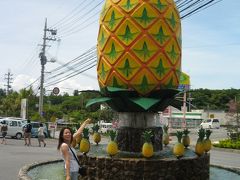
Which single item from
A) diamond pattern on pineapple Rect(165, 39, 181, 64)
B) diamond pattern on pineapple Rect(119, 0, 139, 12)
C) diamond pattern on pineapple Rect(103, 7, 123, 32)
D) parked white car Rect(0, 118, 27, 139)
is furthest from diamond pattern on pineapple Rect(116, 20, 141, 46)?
parked white car Rect(0, 118, 27, 139)

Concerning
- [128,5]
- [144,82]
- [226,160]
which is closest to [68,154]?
[144,82]

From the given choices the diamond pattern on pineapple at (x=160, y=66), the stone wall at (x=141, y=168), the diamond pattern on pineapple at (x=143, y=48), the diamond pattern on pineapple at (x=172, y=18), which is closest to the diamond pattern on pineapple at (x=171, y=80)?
the diamond pattern on pineapple at (x=160, y=66)

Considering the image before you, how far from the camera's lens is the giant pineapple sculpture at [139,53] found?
1014 cm

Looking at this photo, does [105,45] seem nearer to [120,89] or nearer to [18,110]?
[120,89]

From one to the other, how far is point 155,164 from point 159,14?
3.89m

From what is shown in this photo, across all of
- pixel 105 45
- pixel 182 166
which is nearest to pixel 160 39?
pixel 105 45

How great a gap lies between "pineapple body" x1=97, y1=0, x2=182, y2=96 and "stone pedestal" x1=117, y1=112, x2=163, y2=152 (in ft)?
2.55

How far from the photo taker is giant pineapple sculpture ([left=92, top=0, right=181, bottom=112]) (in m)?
10.1

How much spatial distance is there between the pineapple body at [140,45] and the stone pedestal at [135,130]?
777 millimetres

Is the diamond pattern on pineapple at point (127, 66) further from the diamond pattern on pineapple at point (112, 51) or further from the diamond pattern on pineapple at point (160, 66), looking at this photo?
the diamond pattern on pineapple at point (160, 66)

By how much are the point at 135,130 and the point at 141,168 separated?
2.01m

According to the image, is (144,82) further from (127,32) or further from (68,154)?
(68,154)

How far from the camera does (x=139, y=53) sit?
1010cm

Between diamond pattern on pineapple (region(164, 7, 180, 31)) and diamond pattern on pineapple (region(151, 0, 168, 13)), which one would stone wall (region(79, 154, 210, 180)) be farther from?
diamond pattern on pineapple (region(151, 0, 168, 13))
